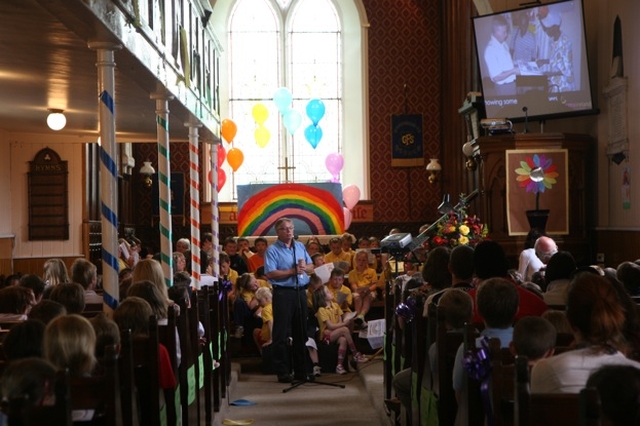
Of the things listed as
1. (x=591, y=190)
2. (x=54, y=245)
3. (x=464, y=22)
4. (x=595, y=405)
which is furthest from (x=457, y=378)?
(x=464, y=22)

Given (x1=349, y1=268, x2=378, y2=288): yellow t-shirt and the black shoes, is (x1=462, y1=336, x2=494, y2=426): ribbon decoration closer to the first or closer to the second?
the black shoes

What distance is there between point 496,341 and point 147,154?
17502mm

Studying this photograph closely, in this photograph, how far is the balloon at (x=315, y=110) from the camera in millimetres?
19688

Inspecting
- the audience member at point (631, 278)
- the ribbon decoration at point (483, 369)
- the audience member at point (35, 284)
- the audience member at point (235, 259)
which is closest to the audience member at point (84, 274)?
the audience member at point (35, 284)

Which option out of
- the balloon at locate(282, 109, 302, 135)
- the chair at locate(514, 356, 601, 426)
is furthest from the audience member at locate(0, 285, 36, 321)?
the balloon at locate(282, 109, 302, 135)

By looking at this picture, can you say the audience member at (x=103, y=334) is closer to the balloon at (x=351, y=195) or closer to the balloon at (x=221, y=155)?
the balloon at (x=221, y=155)

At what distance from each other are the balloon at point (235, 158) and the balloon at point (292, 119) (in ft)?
3.48

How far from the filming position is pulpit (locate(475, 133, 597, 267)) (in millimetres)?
13617

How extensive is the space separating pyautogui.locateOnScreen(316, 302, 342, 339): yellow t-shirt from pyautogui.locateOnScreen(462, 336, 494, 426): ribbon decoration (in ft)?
24.1

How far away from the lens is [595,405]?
92.6 inches

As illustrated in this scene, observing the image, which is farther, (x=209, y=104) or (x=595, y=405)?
(x=209, y=104)

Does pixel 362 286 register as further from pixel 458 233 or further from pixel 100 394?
pixel 100 394

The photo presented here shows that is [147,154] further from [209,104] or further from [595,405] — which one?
[595,405]

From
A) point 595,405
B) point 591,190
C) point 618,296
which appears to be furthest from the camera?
point 591,190
